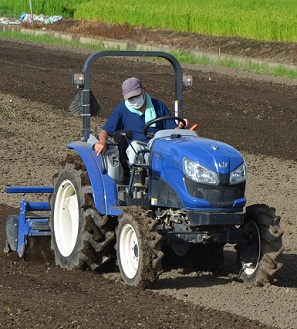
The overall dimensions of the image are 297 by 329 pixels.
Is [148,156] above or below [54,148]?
above

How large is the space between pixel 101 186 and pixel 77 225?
1.75ft

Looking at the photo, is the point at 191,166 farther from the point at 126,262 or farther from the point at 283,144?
the point at 283,144

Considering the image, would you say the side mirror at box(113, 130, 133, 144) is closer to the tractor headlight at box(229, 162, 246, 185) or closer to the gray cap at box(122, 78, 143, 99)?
the gray cap at box(122, 78, 143, 99)

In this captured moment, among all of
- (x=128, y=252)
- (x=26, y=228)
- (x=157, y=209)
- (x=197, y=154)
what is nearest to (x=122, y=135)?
(x=157, y=209)

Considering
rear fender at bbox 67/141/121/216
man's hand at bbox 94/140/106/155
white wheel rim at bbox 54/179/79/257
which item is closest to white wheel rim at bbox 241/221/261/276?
rear fender at bbox 67/141/121/216

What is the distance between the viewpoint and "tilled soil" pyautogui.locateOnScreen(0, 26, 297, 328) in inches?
273

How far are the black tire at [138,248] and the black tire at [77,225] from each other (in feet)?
0.89

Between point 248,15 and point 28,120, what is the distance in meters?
17.7

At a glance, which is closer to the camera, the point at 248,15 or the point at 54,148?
the point at 54,148

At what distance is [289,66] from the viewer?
1015 inches

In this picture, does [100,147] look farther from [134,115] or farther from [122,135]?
[134,115]

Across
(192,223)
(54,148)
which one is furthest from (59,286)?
(54,148)

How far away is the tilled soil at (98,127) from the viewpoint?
6.95 metres

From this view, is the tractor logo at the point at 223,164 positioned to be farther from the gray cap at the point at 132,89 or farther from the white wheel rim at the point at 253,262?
the gray cap at the point at 132,89
